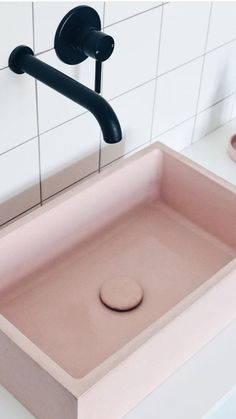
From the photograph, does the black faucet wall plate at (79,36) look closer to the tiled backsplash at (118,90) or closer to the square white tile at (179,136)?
the tiled backsplash at (118,90)

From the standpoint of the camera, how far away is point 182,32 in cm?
134

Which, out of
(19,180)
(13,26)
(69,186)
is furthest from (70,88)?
(69,186)

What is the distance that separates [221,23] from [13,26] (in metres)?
0.58

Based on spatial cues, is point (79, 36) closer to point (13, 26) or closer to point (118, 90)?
point (13, 26)

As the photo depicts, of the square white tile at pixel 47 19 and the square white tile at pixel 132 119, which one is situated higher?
the square white tile at pixel 47 19

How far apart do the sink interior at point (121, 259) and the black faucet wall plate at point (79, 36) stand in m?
0.24

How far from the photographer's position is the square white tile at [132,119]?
132 centimetres

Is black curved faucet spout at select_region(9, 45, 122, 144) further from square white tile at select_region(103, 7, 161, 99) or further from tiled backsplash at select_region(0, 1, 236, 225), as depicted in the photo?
square white tile at select_region(103, 7, 161, 99)

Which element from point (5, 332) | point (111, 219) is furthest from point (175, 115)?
point (5, 332)

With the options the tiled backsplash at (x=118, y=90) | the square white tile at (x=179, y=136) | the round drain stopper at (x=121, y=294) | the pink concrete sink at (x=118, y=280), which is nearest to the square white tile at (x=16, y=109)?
the tiled backsplash at (x=118, y=90)

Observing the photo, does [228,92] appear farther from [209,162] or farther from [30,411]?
[30,411]

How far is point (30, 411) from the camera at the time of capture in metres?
1.03

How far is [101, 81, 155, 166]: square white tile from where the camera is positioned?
51.9 inches

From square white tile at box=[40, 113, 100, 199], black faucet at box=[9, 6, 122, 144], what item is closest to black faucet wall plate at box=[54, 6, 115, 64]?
black faucet at box=[9, 6, 122, 144]
